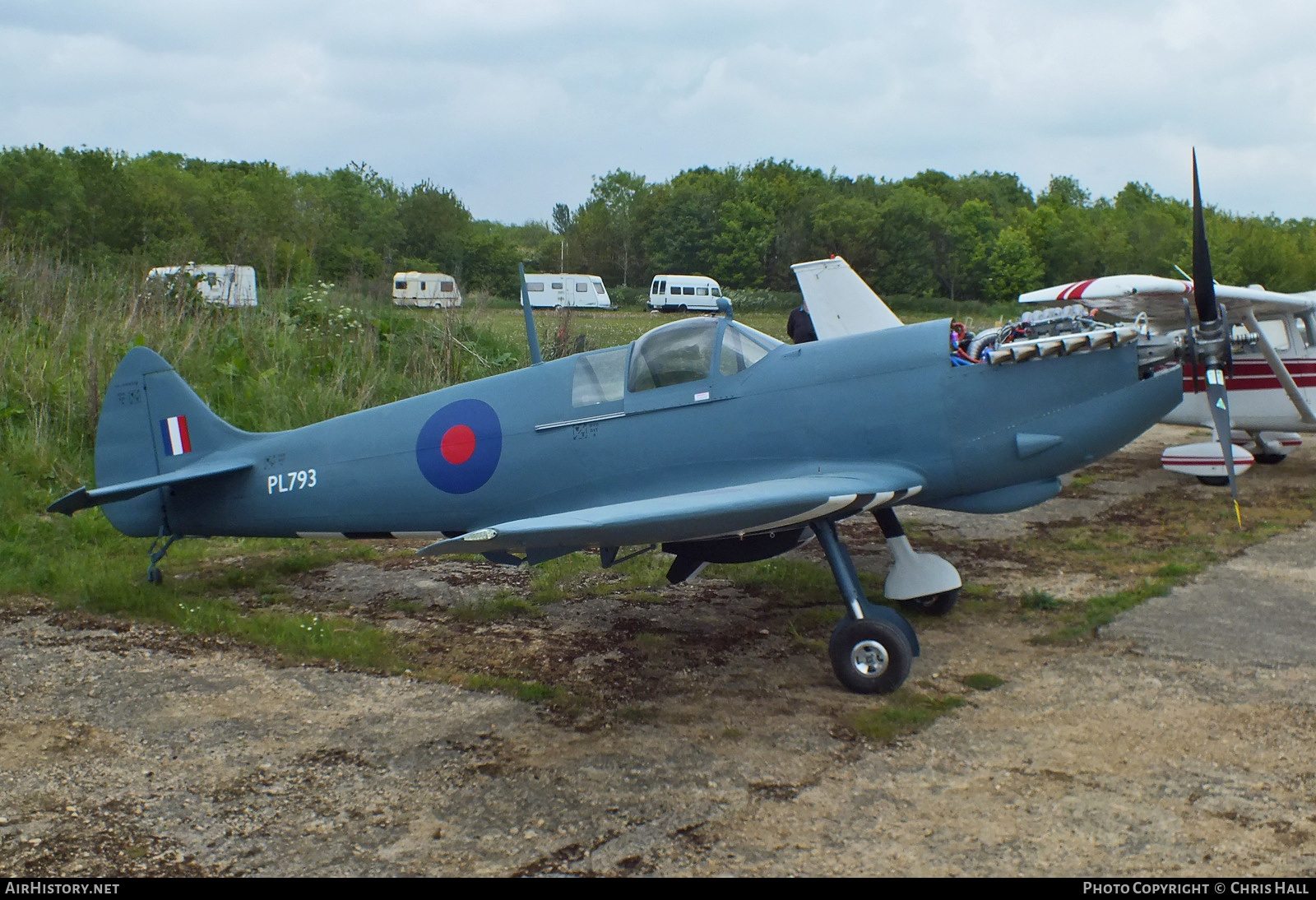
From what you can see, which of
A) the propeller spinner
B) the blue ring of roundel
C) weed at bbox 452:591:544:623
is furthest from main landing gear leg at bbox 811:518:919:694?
weed at bbox 452:591:544:623

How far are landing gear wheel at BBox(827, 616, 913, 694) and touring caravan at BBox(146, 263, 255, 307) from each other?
36.7ft

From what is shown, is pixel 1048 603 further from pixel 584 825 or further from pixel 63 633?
pixel 63 633

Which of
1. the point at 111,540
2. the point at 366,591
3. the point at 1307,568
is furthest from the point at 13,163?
the point at 1307,568

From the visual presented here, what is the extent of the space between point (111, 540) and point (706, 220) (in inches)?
1256

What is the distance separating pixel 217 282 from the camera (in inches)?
550

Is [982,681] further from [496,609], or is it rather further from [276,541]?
[276,541]

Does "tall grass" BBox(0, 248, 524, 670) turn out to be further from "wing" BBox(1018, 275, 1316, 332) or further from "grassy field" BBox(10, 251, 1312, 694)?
"wing" BBox(1018, 275, 1316, 332)

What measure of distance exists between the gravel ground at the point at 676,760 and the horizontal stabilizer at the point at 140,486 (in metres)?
0.78

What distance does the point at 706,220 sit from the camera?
126 feet

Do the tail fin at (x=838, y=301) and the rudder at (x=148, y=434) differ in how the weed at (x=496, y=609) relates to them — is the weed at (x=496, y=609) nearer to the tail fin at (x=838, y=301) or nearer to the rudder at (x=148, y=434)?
the rudder at (x=148, y=434)

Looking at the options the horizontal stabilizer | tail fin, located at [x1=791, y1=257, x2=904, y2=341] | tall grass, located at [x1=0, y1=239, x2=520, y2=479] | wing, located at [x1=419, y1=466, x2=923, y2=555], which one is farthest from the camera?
tail fin, located at [x1=791, y1=257, x2=904, y2=341]

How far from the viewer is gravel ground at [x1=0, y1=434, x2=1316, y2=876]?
3625 mm

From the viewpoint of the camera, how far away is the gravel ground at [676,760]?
362 centimetres

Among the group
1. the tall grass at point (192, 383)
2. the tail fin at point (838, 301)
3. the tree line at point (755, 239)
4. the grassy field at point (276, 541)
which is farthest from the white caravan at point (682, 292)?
the tall grass at point (192, 383)
